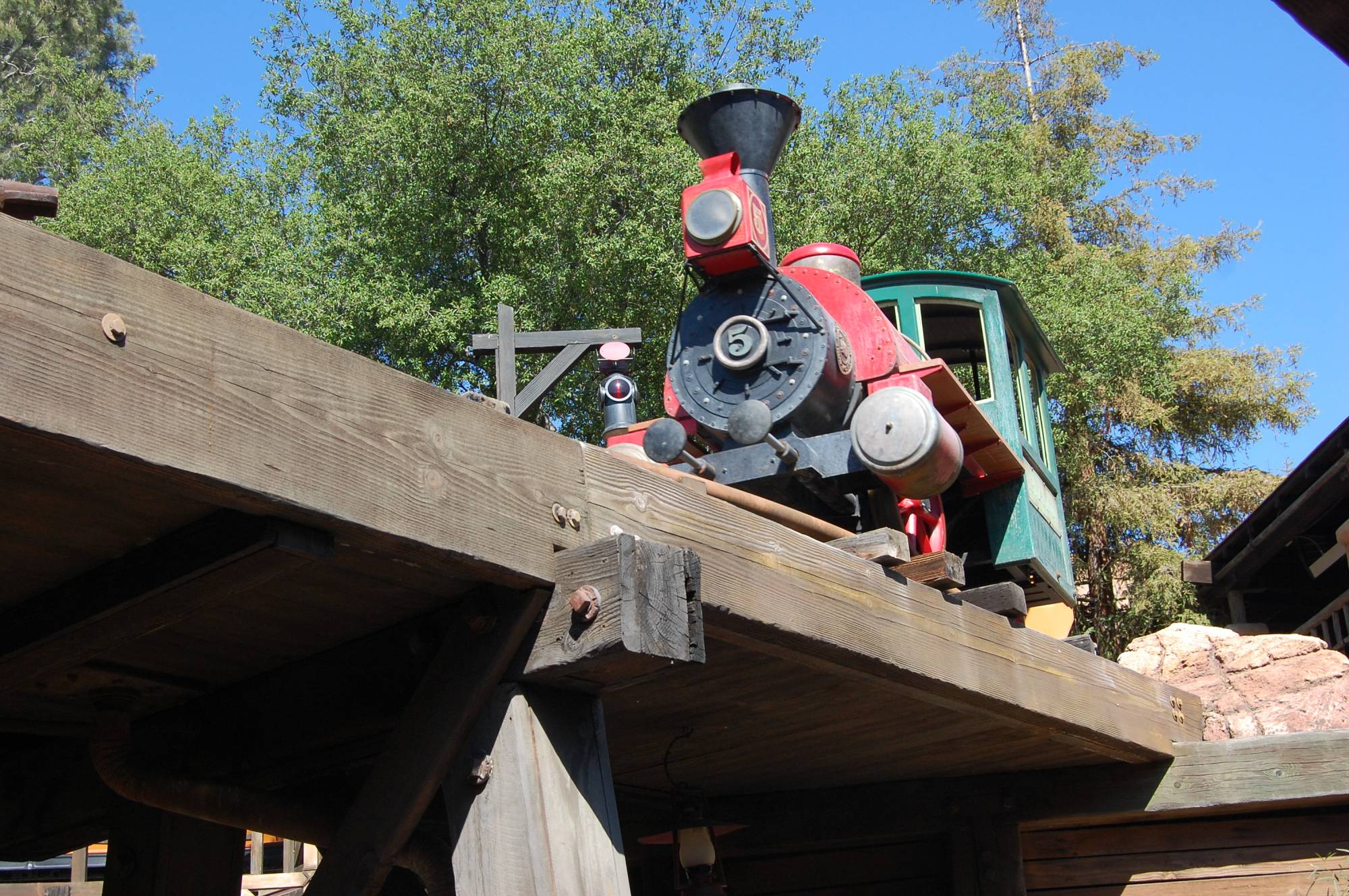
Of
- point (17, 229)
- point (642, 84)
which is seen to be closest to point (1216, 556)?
point (642, 84)

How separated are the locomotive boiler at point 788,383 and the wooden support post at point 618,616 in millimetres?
1881

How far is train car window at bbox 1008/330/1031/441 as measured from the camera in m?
7.45

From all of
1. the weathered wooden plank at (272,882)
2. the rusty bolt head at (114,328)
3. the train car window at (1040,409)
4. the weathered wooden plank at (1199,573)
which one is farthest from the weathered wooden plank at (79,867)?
the weathered wooden plank at (1199,573)

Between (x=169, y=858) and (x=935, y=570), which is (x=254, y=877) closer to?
(x=169, y=858)

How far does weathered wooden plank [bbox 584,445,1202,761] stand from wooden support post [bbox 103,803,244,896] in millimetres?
1431

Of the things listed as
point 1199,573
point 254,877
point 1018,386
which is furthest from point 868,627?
point 1199,573

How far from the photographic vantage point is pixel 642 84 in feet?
58.4

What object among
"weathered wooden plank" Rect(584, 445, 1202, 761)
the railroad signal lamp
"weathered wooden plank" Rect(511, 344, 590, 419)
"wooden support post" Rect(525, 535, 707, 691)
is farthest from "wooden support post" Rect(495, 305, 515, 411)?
"wooden support post" Rect(525, 535, 707, 691)

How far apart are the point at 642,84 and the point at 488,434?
1612 centimetres

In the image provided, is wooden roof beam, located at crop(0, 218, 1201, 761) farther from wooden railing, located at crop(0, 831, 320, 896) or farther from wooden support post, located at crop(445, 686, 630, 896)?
wooden railing, located at crop(0, 831, 320, 896)

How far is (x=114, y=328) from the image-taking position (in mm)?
1808

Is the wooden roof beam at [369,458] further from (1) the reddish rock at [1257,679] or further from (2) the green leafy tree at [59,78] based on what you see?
(2) the green leafy tree at [59,78]

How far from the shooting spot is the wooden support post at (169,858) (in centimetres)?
332

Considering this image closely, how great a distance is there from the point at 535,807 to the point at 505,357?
146 inches
